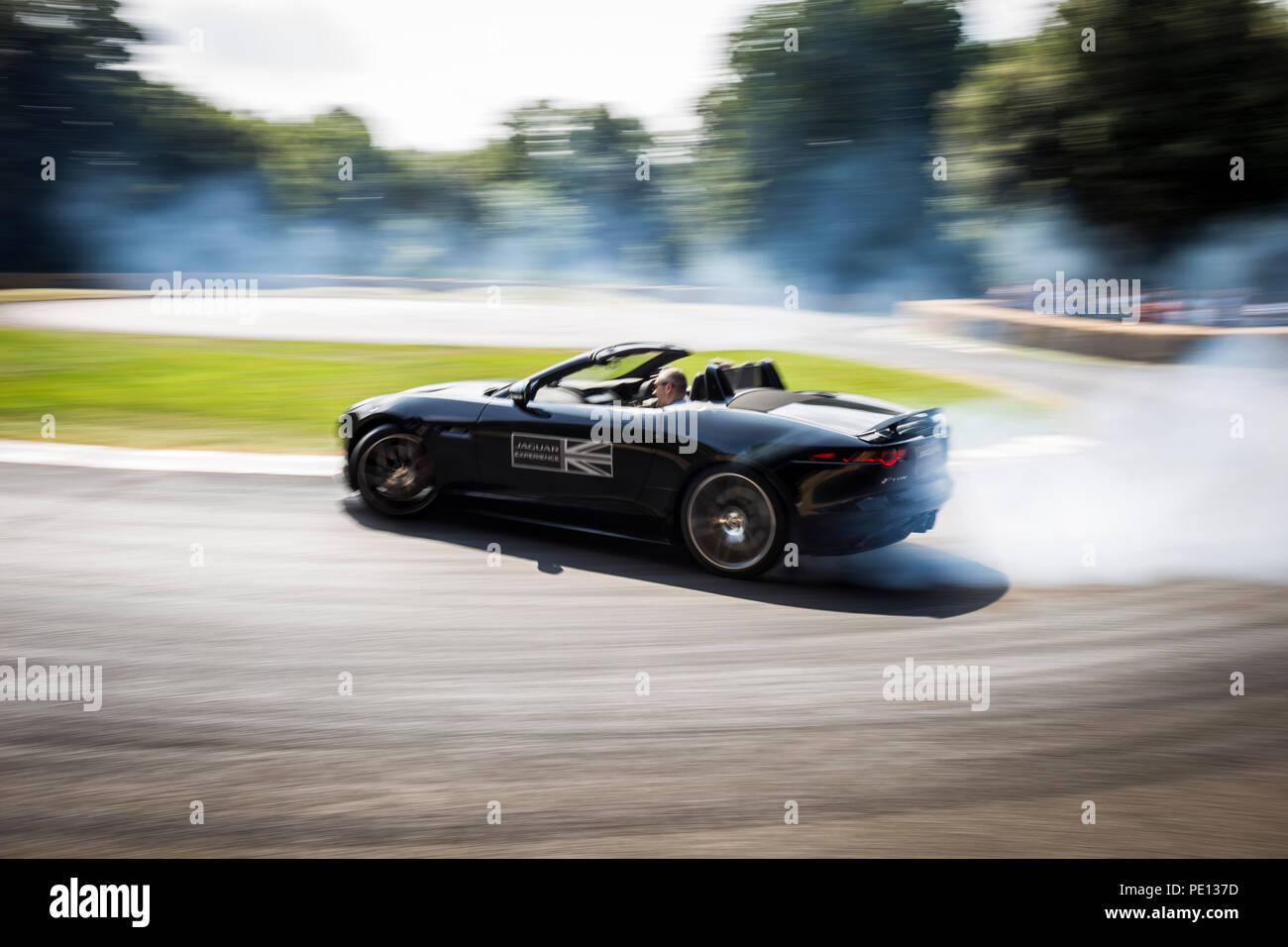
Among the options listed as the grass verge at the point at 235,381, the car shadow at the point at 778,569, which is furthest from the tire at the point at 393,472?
the grass verge at the point at 235,381

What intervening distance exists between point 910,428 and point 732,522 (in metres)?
1.19

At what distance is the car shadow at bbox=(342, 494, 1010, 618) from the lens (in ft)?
20.5

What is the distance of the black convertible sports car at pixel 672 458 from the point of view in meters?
6.33

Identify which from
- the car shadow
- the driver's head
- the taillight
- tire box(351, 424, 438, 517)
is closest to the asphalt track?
the car shadow

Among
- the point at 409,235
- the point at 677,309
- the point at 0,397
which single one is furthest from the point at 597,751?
the point at 409,235

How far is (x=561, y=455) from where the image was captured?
6988mm

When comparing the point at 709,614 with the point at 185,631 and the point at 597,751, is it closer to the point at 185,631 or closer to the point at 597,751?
the point at 597,751

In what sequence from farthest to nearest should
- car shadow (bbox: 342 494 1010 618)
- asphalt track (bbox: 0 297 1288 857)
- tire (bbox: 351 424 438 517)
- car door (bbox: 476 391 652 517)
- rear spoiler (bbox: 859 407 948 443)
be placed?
tire (bbox: 351 424 438 517) < car door (bbox: 476 391 652 517) < rear spoiler (bbox: 859 407 948 443) < car shadow (bbox: 342 494 1010 618) < asphalt track (bbox: 0 297 1288 857)

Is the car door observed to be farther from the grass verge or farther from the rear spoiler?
the grass verge

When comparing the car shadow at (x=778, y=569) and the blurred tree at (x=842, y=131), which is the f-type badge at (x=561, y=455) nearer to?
the car shadow at (x=778, y=569)

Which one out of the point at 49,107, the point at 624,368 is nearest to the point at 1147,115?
the point at 624,368

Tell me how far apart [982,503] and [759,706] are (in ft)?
15.1

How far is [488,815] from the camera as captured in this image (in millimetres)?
3818
